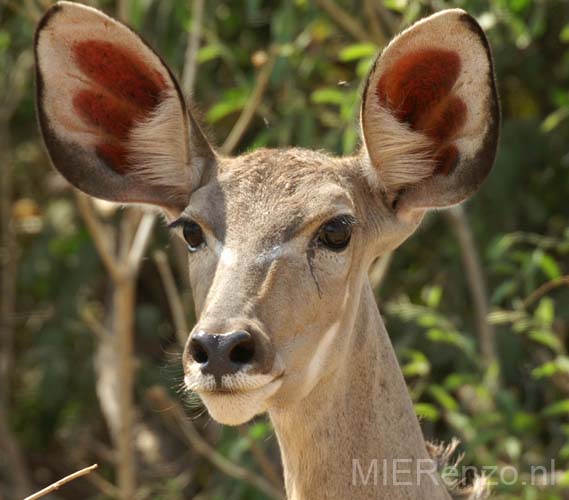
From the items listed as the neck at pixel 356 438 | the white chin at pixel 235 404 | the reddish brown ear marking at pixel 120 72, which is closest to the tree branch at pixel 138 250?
the reddish brown ear marking at pixel 120 72

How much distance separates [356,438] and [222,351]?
805 mm

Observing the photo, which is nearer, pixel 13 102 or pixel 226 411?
pixel 226 411

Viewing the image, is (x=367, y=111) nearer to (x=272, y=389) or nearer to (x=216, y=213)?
(x=216, y=213)

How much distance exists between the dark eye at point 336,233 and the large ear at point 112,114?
613 mm

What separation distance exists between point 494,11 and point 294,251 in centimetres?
340

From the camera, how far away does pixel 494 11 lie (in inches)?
278

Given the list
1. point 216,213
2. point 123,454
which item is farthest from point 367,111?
point 123,454

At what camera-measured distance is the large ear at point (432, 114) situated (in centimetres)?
427

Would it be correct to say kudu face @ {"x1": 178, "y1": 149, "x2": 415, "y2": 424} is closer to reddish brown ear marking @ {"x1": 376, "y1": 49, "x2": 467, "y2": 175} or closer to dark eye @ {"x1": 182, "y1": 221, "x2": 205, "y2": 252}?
dark eye @ {"x1": 182, "y1": 221, "x2": 205, "y2": 252}

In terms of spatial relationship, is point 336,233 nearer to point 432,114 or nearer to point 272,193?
point 272,193

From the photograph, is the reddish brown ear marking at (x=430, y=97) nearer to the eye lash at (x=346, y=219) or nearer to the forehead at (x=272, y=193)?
the forehead at (x=272, y=193)

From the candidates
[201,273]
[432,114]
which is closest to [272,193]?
[201,273]

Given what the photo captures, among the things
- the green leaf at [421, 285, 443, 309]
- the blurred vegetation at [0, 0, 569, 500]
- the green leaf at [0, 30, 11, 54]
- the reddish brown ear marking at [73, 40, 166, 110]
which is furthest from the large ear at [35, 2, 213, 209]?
the green leaf at [0, 30, 11, 54]

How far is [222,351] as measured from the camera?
369 cm
